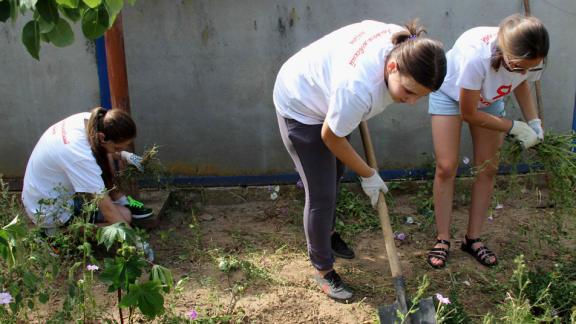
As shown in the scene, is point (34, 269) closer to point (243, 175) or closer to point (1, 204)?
point (1, 204)

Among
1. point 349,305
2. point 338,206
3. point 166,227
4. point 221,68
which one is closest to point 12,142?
point 166,227

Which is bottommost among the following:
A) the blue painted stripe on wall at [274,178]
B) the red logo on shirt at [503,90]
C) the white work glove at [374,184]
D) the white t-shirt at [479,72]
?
the blue painted stripe on wall at [274,178]

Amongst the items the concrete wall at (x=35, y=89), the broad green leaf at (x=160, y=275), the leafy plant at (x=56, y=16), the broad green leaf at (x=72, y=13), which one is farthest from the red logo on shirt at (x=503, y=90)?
the concrete wall at (x=35, y=89)

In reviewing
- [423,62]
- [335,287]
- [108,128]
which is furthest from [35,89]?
[423,62]

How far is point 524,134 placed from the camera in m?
3.05

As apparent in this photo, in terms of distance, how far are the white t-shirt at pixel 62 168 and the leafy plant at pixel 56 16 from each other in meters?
1.46

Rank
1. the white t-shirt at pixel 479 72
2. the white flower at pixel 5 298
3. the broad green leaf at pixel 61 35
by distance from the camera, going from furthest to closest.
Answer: the white t-shirt at pixel 479 72 → the white flower at pixel 5 298 → the broad green leaf at pixel 61 35

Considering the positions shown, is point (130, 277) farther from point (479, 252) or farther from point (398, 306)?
point (479, 252)

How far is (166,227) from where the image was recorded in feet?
12.7

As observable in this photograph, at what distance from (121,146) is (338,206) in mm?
1592

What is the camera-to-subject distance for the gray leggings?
8.80ft

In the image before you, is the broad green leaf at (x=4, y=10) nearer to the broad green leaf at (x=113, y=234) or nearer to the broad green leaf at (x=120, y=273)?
the broad green leaf at (x=113, y=234)

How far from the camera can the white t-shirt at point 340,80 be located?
2.30 metres

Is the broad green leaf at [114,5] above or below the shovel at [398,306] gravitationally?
above
